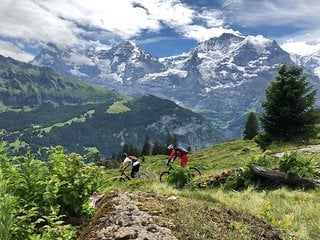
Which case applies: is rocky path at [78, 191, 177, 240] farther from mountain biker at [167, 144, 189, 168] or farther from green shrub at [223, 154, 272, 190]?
mountain biker at [167, 144, 189, 168]

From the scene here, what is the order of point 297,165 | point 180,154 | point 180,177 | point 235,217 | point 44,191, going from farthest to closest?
point 180,154
point 297,165
point 180,177
point 235,217
point 44,191

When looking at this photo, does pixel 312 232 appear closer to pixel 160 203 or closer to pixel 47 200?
pixel 160 203

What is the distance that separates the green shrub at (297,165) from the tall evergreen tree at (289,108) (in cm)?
2079

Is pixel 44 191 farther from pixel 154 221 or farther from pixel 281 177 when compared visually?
pixel 281 177

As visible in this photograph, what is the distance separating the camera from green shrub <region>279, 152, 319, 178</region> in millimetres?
14531

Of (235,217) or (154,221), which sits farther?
(235,217)

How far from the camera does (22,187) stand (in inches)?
283

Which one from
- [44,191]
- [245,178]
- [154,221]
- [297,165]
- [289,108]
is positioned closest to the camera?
[154,221]

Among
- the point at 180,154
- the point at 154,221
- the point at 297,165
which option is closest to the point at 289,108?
the point at 180,154

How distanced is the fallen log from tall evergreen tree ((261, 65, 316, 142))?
827 inches

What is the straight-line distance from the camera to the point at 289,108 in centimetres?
3497

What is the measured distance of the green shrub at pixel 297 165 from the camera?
14.5 metres

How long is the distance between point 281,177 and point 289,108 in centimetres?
2172

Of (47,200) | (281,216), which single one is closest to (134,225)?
(47,200)
